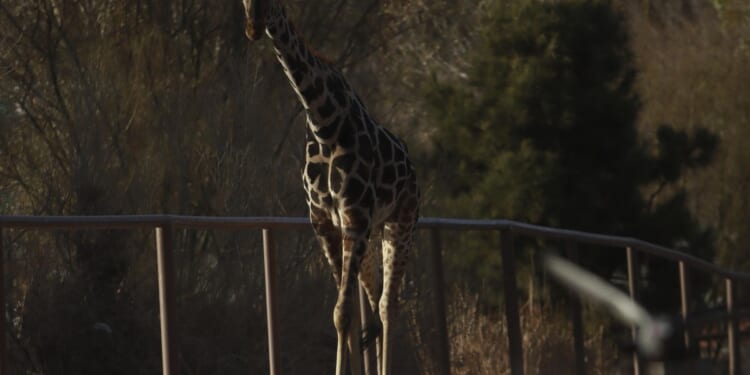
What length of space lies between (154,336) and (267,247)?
2522mm

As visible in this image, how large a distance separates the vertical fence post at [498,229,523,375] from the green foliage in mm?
5709

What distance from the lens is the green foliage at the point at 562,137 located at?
13.0 metres

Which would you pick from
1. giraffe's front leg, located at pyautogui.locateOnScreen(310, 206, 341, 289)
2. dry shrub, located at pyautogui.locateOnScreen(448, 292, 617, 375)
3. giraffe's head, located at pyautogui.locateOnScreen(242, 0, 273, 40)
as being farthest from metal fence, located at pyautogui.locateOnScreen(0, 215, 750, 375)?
dry shrub, located at pyautogui.locateOnScreen(448, 292, 617, 375)

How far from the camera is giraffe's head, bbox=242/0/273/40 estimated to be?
16.4 feet

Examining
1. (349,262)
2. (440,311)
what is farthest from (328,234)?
(440,311)

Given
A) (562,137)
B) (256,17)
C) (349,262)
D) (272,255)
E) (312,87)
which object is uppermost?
(562,137)

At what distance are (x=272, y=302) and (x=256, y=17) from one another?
1316 mm

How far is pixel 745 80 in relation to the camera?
56.8ft

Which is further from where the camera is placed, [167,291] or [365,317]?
[365,317]

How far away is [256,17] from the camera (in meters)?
5.00

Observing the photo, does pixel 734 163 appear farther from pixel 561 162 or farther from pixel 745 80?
pixel 561 162

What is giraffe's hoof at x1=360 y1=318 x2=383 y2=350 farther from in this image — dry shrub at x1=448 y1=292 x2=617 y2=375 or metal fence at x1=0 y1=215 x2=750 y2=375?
dry shrub at x1=448 y1=292 x2=617 y2=375

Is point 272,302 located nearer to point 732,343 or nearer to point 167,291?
point 167,291

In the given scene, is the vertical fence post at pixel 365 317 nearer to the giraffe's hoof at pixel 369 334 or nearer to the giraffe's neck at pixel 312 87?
the giraffe's hoof at pixel 369 334
